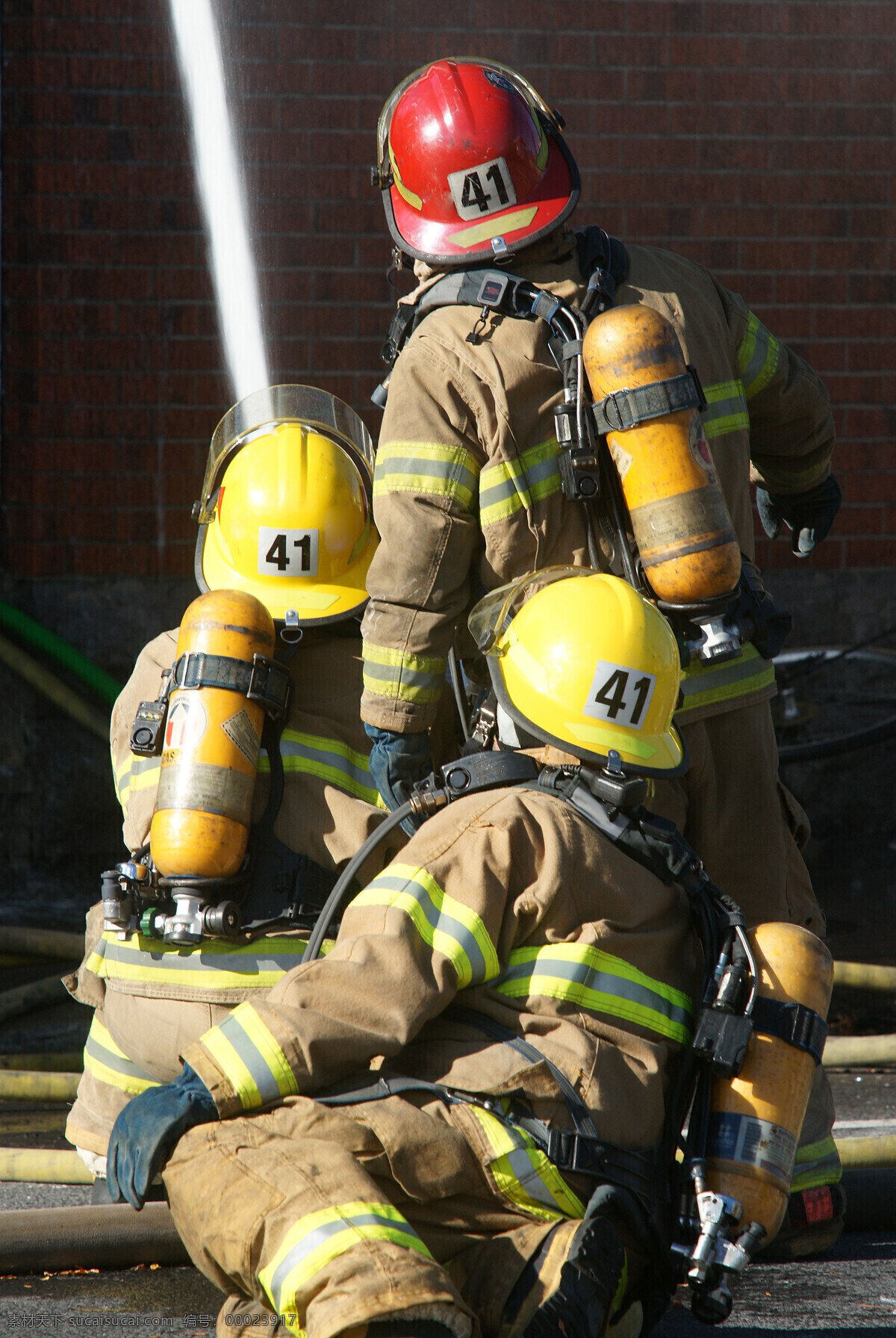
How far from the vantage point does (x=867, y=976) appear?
4363mm

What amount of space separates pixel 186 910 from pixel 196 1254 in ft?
2.95

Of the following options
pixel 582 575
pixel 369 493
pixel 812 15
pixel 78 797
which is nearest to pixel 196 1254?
pixel 582 575

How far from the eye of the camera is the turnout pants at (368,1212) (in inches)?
68.8

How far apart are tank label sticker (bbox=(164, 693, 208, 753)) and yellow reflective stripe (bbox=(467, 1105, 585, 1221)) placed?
106 cm

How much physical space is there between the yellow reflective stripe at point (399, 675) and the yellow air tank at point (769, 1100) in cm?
93

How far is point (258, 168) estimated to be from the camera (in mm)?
6117

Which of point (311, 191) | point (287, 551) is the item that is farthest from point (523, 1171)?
point (311, 191)

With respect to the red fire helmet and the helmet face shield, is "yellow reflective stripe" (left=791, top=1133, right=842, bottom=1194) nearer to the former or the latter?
the helmet face shield

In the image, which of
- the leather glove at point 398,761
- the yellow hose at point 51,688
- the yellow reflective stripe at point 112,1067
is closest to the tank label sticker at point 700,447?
the leather glove at point 398,761

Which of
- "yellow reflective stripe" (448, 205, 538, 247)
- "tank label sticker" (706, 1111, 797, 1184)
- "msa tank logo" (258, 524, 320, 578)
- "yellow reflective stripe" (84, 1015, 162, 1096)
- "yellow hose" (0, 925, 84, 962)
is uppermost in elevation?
"yellow reflective stripe" (448, 205, 538, 247)

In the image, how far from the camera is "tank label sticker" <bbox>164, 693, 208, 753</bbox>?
279 cm

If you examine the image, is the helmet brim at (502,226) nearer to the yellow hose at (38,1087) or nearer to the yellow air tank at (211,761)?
the yellow air tank at (211,761)

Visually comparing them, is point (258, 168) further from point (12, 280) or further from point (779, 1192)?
point (779, 1192)

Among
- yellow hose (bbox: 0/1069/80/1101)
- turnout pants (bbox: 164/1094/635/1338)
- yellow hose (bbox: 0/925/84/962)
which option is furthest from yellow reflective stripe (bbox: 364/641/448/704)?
yellow hose (bbox: 0/925/84/962)
